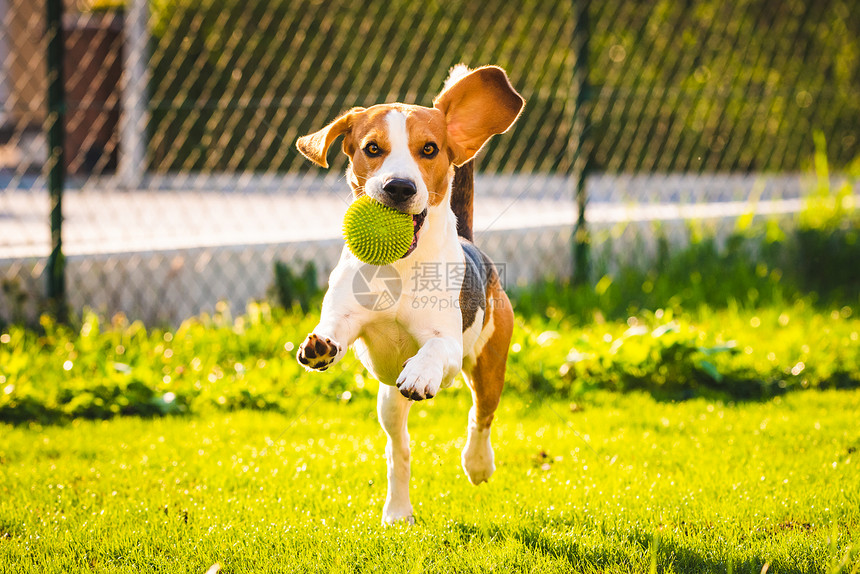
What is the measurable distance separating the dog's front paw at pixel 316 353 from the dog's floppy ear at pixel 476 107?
89 centimetres

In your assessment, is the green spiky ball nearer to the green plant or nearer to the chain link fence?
the green plant

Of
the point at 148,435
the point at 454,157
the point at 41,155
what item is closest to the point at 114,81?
the point at 41,155

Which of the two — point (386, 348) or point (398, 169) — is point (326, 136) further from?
point (386, 348)

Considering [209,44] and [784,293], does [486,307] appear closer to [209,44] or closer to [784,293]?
[784,293]

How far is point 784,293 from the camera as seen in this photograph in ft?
21.4

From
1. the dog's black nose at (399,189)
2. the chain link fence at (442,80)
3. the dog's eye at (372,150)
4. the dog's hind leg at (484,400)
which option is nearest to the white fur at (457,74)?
the dog's eye at (372,150)

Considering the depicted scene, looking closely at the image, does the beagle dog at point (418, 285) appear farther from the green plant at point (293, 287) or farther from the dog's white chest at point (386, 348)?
the green plant at point (293, 287)

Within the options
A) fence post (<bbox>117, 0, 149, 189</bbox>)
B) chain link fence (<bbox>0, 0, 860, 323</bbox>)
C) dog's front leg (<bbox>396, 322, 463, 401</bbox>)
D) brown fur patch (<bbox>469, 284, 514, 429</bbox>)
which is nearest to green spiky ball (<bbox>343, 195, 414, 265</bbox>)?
dog's front leg (<bbox>396, 322, 463, 401</bbox>)

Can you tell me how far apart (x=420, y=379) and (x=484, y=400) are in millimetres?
792

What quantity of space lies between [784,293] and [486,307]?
4127 mm

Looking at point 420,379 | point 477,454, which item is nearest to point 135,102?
point 477,454

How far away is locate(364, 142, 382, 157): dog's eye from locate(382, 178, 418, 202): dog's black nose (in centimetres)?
19

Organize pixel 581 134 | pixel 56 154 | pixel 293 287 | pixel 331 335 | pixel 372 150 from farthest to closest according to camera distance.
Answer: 1. pixel 581 134
2. pixel 293 287
3. pixel 56 154
4. pixel 372 150
5. pixel 331 335

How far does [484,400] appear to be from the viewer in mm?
3207
